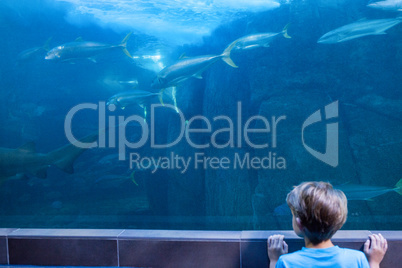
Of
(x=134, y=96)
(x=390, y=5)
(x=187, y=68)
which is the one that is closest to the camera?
(x=390, y=5)

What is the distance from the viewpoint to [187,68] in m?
6.04

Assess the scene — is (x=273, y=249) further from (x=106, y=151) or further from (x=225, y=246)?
(x=106, y=151)

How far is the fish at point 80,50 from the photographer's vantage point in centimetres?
705

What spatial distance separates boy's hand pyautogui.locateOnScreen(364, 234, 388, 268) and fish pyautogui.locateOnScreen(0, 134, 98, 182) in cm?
366

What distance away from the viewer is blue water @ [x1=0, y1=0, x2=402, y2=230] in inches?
271

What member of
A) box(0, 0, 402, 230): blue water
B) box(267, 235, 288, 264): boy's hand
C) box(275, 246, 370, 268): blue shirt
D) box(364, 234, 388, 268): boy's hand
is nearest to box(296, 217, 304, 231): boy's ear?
box(275, 246, 370, 268): blue shirt

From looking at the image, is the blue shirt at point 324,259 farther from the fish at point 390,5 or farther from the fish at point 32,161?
the fish at point 390,5

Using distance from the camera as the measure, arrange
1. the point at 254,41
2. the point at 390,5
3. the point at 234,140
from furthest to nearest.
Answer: the point at 234,140 < the point at 254,41 < the point at 390,5

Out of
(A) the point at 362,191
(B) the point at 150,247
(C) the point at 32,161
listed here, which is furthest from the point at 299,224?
(C) the point at 32,161

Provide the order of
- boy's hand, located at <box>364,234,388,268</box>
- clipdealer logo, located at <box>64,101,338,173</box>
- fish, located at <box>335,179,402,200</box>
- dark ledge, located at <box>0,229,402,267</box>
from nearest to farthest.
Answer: boy's hand, located at <box>364,234,388,268</box> < dark ledge, located at <box>0,229,402,267</box> < fish, located at <box>335,179,402,200</box> < clipdealer logo, located at <box>64,101,338,173</box>

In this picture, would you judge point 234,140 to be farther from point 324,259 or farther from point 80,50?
point 324,259

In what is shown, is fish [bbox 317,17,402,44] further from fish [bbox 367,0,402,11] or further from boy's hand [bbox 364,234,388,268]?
boy's hand [bbox 364,234,388,268]

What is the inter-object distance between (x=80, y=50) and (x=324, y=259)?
276 inches

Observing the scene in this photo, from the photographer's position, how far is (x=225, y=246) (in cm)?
254
